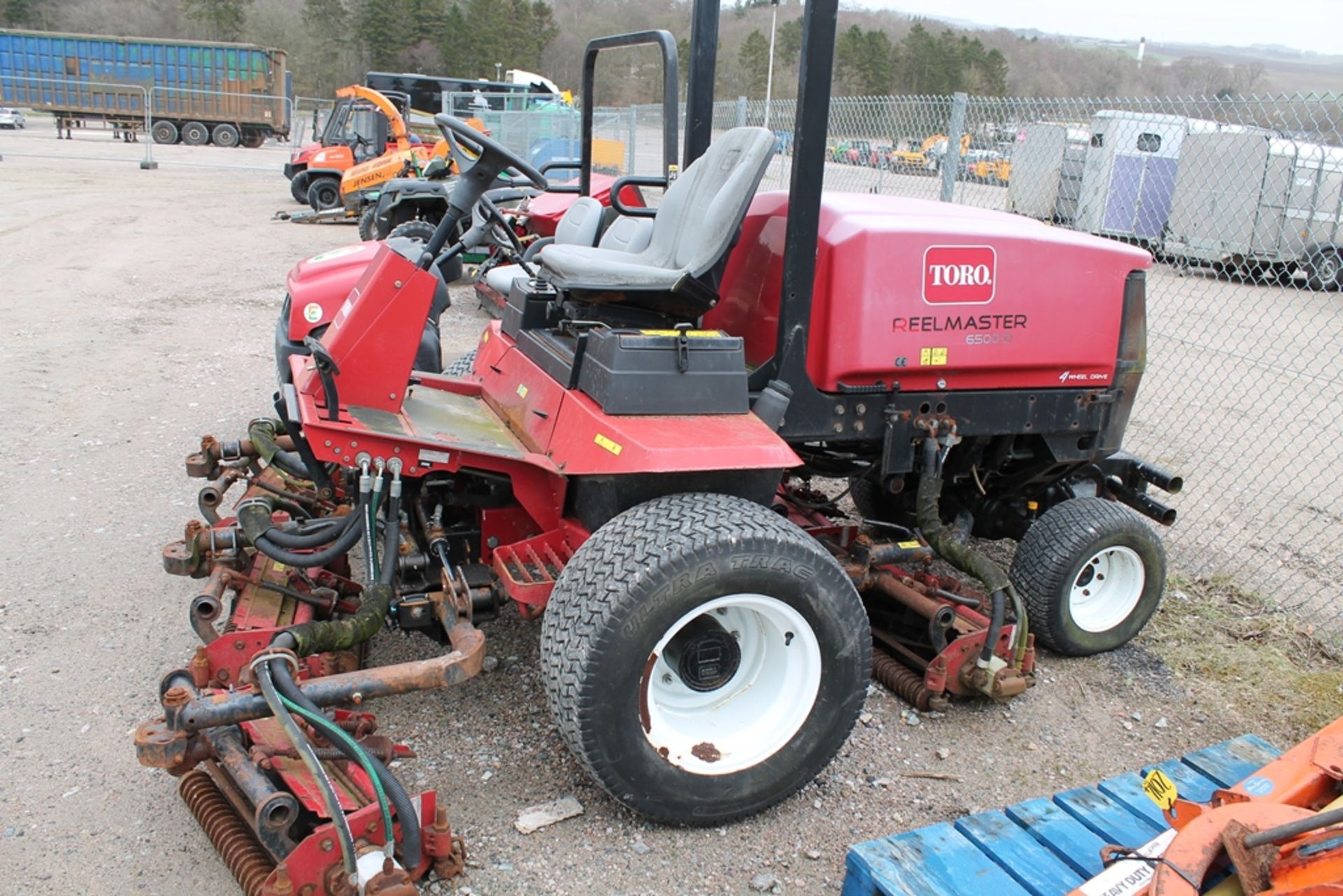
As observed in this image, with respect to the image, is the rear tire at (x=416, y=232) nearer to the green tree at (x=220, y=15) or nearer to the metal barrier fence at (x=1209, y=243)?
the metal barrier fence at (x=1209, y=243)

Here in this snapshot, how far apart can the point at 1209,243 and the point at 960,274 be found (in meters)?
12.8

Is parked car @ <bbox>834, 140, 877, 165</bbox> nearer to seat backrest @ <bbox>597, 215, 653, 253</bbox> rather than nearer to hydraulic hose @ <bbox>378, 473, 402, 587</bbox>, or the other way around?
seat backrest @ <bbox>597, 215, 653, 253</bbox>

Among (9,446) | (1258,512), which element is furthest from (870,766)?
(9,446)

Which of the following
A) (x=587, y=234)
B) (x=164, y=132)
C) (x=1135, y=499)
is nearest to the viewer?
(x=1135, y=499)

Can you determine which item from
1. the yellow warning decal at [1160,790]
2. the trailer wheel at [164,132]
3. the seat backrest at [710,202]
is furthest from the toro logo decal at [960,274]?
the trailer wheel at [164,132]

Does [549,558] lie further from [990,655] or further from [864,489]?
[864,489]

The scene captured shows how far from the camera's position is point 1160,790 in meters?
2.46

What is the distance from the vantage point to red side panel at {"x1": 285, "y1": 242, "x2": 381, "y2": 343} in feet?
15.5

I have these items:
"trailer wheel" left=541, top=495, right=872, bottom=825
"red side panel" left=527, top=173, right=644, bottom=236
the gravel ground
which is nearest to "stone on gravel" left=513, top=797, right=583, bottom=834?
the gravel ground

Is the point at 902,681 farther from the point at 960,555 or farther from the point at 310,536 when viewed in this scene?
the point at 310,536

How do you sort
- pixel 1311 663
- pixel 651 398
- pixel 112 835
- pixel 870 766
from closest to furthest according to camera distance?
1. pixel 112 835
2. pixel 651 398
3. pixel 870 766
4. pixel 1311 663

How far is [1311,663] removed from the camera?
4.07 metres

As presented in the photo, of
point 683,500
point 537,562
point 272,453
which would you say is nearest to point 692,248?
point 683,500

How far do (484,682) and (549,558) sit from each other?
64 cm
